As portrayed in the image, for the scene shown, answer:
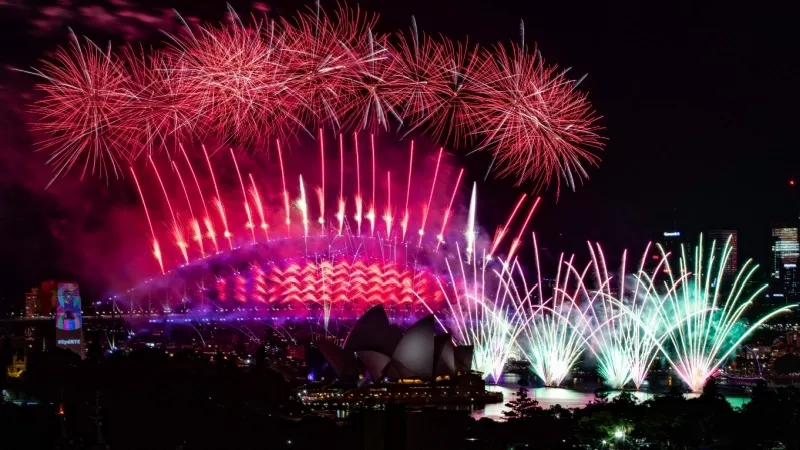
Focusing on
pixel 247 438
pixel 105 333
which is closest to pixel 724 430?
pixel 247 438

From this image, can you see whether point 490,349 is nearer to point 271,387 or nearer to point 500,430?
point 271,387

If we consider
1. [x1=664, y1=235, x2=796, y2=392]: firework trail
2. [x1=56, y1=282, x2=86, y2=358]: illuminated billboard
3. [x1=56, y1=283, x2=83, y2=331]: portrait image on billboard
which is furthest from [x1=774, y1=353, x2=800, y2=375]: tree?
[x1=56, y1=283, x2=83, y2=331]: portrait image on billboard

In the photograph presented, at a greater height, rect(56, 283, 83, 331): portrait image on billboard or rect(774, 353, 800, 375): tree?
rect(56, 283, 83, 331): portrait image on billboard

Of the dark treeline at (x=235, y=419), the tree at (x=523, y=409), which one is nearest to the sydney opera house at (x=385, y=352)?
the tree at (x=523, y=409)

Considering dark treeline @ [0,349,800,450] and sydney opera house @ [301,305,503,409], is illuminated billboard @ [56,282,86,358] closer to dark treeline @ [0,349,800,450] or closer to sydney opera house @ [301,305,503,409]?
sydney opera house @ [301,305,503,409]

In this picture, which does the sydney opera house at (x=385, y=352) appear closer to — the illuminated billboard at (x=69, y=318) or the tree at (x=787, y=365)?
the illuminated billboard at (x=69, y=318)

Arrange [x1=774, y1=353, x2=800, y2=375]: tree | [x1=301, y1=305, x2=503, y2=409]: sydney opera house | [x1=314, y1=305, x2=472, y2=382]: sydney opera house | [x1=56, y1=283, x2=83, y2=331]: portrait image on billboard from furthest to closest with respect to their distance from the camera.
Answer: [x1=774, y1=353, x2=800, y2=375]: tree → [x1=56, y1=283, x2=83, y2=331]: portrait image on billboard → [x1=314, y1=305, x2=472, y2=382]: sydney opera house → [x1=301, y1=305, x2=503, y2=409]: sydney opera house

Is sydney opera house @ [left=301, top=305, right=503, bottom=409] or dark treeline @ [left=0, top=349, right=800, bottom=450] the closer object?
dark treeline @ [left=0, top=349, right=800, bottom=450]
